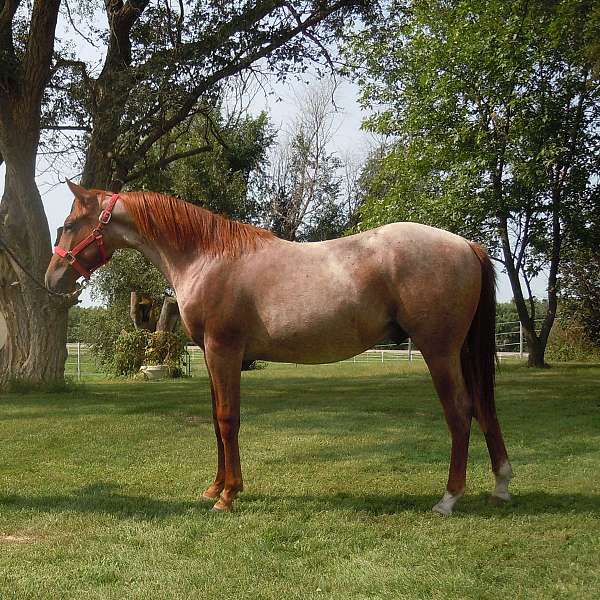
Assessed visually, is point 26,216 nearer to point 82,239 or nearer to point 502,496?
point 82,239

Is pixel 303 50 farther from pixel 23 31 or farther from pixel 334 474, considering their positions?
pixel 334 474

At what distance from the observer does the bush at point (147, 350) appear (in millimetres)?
18656

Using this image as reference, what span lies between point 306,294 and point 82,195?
189 cm

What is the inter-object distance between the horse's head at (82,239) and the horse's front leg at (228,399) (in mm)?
1147

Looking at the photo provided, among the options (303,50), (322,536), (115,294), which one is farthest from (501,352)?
(322,536)

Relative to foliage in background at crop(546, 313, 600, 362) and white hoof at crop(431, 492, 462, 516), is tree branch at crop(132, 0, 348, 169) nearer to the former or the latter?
white hoof at crop(431, 492, 462, 516)

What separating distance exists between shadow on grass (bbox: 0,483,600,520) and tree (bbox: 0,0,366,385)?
23.1 feet

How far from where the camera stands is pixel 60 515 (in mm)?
4137

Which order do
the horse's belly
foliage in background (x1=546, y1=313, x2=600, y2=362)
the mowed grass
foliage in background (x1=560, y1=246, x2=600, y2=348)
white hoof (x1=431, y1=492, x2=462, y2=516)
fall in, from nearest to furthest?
the mowed grass < white hoof (x1=431, y1=492, x2=462, y2=516) < the horse's belly < foliage in background (x1=560, y1=246, x2=600, y2=348) < foliage in background (x1=546, y1=313, x2=600, y2=362)

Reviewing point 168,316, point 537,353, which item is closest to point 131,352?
point 168,316

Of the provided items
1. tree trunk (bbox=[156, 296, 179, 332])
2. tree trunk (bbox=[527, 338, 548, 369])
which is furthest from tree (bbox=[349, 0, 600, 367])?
tree trunk (bbox=[156, 296, 179, 332])

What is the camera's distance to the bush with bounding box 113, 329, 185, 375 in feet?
61.2

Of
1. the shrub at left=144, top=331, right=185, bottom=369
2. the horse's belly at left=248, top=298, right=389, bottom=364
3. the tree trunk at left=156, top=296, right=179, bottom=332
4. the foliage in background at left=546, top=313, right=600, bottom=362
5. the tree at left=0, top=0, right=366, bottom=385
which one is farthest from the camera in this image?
the foliage in background at left=546, top=313, right=600, bottom=362

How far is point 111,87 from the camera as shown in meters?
11.4
